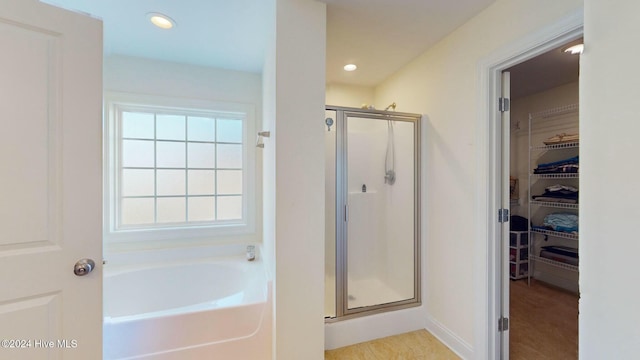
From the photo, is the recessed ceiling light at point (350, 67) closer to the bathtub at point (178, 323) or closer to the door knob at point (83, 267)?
the bathtub at point (178, 323)

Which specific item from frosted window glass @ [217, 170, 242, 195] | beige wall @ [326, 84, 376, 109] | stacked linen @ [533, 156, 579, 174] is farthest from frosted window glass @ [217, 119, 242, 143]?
stacked linen @ [533, 156, 579, 174]

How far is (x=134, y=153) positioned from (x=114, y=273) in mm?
1074

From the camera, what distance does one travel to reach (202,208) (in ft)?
8.57

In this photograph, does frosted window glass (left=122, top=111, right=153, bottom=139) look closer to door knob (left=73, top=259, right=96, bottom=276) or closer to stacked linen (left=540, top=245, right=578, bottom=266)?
door knob (left=73, top=259, right=96, bottom=276)

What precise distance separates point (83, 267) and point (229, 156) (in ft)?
5.62

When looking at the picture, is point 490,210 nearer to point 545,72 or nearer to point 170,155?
point 545,72

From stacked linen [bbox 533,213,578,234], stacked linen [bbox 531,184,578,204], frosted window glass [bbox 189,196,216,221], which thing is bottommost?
stacked linen [bbox 533,213,578,234]

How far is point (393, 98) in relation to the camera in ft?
8.68

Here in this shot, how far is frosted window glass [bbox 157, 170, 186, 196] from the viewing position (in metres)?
2.48

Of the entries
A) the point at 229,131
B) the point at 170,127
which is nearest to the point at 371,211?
the point at 229,131

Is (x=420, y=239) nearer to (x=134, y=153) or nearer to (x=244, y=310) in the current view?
(x=244, y=310)

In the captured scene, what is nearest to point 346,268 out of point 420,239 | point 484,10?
point 420,239

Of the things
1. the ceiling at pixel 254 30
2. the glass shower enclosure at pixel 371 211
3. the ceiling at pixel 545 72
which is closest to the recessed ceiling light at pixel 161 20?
the ceiling at pixel 254 30
